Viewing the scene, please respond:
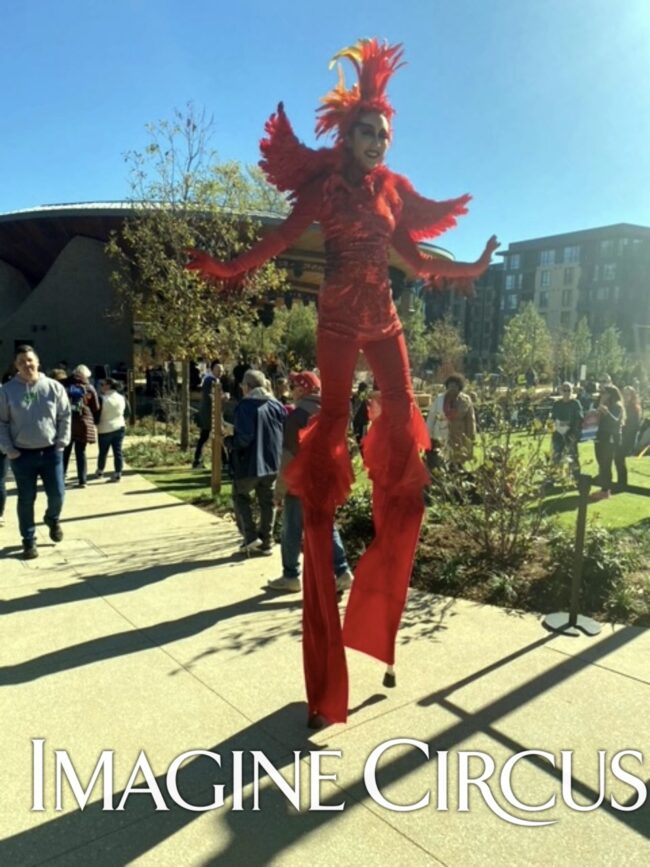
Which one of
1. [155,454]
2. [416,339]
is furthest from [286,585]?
[416,339]

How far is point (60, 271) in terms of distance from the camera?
30766mm

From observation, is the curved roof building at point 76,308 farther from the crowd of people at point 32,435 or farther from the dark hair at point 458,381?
the crowd of people at point 32,435

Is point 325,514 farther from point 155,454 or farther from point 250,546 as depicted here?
point 155,454

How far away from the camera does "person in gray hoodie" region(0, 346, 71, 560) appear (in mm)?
5715

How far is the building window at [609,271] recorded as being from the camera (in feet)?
218

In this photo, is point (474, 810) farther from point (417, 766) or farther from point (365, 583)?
point (365, 583)

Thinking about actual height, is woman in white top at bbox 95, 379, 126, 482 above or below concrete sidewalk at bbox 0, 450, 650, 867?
above

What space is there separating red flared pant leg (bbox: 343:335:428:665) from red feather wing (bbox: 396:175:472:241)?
73 cm

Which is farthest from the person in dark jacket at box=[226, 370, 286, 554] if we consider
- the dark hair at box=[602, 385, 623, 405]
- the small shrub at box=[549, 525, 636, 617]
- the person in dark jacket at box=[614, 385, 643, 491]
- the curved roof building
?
the curved roof building

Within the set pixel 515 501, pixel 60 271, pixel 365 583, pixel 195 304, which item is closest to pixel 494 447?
pixel 515 501

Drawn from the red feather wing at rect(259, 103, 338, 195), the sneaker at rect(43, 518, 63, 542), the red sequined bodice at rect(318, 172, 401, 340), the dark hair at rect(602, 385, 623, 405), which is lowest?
the sneaker at rect(43, 518, 63, 542)

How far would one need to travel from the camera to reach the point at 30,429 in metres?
5.75

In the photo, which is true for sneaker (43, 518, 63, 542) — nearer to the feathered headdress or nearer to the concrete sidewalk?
the concrete sidewalk

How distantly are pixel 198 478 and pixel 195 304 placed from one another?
12.5 feet
